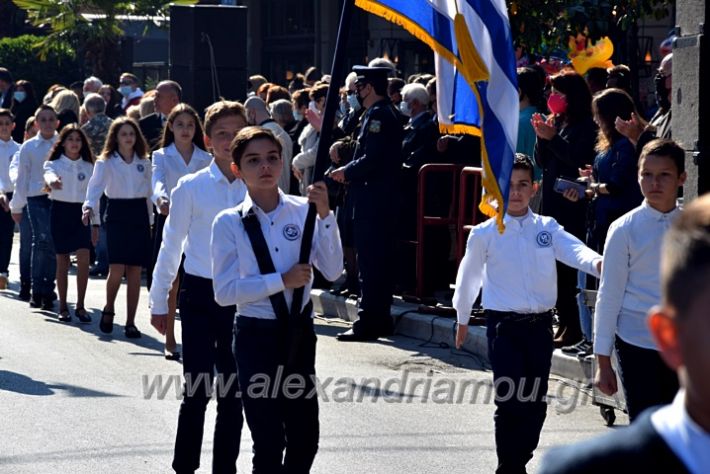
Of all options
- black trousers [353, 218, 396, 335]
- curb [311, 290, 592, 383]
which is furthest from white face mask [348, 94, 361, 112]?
curb [311, 290, 592, 383]

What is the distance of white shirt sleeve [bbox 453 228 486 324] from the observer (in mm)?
6906

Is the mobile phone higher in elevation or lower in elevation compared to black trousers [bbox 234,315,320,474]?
higher

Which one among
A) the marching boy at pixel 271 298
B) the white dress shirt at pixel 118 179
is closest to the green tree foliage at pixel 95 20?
the white dress shirt at pixel 118 179

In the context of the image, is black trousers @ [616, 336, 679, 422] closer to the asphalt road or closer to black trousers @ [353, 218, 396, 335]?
the asphalt road

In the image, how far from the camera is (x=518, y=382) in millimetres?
6625

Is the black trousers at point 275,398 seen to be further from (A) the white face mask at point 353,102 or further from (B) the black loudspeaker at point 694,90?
(A) the white face mask at point 353,102

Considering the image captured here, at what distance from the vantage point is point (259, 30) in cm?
2962

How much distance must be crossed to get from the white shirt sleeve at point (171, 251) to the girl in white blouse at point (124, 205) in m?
4.98

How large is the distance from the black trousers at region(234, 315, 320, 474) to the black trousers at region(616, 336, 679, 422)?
135 centimetres

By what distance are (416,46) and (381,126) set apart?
12.7 metres

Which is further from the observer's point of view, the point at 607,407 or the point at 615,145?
the point at 615,145

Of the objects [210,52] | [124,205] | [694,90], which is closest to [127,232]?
[124,205]

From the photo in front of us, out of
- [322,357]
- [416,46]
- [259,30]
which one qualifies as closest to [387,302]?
[322,357]

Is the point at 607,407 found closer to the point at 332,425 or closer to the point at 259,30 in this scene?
the point at 332,425
